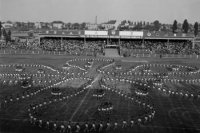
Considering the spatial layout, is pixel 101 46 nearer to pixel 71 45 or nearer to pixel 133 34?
pixel 71 45

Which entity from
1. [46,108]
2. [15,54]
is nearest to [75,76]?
[46,108]

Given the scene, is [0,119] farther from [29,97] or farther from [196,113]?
[196,113]

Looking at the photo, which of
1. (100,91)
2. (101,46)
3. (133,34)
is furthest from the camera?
(133,34)

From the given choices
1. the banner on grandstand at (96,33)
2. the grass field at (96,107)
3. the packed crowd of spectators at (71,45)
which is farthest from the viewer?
the banner on grandstand at (96,33)

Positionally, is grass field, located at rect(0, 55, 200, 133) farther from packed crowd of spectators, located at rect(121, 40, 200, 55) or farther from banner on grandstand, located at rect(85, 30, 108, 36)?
banner on grandstand, located at rect(85, 30, 108, 36)

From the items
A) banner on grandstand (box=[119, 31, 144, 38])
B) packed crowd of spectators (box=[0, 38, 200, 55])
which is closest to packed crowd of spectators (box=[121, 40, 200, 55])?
packed crowd of spectators (box=[0, 38, 200, 55])

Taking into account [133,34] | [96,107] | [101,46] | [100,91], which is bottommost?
[96,107]

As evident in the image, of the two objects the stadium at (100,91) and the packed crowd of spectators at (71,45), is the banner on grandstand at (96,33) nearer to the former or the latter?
the packed crowd of spectators at (71,45)

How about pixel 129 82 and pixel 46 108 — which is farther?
pixel 129 82

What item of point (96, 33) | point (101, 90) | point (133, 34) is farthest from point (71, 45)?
point (101, 90)

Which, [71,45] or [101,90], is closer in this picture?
[101,90]

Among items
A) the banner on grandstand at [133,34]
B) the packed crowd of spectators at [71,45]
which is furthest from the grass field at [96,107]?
the banner on grandstand at [133,34]
